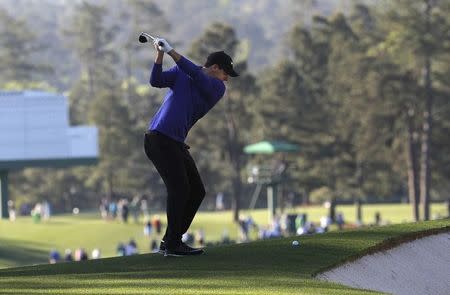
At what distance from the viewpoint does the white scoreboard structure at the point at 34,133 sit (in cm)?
6719

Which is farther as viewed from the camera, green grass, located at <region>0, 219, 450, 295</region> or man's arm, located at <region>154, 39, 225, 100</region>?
man's arm, located at <region>154, 39, 225, 100</region>

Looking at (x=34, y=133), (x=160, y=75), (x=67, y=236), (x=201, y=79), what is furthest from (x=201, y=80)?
(x=34, y=133)

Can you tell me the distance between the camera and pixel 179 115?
11453 millimetres

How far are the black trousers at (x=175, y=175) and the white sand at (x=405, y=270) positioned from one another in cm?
141

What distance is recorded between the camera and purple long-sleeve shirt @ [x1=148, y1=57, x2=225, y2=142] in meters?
11.4

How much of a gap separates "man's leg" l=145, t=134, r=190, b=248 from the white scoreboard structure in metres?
56.0

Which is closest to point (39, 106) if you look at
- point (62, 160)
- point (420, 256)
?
point (62, 160)

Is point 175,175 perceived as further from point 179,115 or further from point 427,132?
point 427,132

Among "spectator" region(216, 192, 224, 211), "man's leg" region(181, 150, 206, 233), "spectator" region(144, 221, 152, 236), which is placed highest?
"spectator" region(216, 192, 224, 211)

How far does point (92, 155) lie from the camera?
69125 mm

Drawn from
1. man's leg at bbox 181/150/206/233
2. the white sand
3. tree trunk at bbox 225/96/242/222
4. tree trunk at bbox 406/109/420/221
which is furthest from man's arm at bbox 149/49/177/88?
tree trunk at bbox 225/96/242/222

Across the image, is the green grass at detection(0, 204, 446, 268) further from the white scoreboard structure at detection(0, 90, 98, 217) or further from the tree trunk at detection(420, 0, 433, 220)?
the tree trunk at detection(420, 0, 433, 220)

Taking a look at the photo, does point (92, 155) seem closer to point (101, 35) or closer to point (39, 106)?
point (39, 106)

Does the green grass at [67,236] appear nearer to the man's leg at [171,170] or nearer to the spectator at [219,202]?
the spectator at [219,202]
